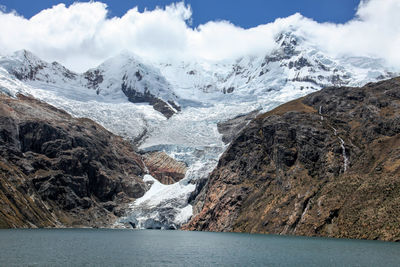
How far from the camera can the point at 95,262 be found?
81625 mm

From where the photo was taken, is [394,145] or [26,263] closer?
[26,263]

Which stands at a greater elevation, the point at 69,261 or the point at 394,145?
the point at 394,145

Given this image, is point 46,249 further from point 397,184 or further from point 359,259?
point 397,184

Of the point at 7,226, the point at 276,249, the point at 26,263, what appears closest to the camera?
the point at 26,263

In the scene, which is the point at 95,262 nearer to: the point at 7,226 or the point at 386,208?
the point at 386,208

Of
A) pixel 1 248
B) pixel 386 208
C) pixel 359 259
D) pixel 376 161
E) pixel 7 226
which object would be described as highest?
pixel 376 161

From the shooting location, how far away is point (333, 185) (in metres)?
167

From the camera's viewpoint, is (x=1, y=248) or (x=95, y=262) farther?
(x=1, y=248)

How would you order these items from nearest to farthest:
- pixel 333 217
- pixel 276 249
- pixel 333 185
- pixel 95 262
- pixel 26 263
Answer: pixel 26 263
pixel 95 262
pixel 276 249
pixel 333 217
pixel 333 185

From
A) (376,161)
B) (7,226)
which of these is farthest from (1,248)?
(376,161)

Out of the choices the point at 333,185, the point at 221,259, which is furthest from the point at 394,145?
the point at 221,259

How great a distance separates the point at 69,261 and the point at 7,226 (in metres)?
122

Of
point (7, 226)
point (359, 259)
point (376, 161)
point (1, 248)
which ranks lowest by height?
point (7, 226)

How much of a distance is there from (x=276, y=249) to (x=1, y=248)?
63389 millimetres
